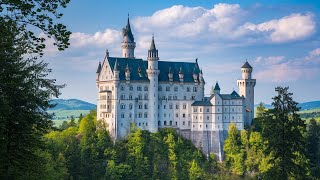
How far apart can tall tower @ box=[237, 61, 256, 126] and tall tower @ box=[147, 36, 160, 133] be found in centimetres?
2147

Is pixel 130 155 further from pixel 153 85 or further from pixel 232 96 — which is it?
pixel 232 96

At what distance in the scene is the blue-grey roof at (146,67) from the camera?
374 ft

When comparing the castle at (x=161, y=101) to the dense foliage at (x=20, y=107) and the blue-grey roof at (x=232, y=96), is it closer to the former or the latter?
the blue-grey roof at (x=232, y=96)

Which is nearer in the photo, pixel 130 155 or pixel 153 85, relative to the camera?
pixel 130 155

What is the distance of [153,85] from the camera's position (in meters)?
115

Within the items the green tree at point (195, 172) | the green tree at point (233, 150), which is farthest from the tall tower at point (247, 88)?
the green tree at point (195, 172)

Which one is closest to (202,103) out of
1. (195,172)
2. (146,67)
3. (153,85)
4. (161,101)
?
(161,101)

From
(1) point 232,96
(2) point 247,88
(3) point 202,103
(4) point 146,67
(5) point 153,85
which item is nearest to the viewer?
(5) point 153,85

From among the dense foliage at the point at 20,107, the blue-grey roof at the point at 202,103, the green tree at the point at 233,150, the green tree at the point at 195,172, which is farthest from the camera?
the blue-grey roof at the point at 202,103

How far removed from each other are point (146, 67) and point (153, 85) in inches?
186

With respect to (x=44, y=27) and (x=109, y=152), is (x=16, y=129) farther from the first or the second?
(x=109, y=152)

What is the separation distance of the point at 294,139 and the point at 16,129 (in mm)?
20889

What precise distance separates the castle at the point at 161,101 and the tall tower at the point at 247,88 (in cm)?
87

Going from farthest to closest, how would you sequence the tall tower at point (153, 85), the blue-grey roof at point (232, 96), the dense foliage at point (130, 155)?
the blue-grey roof at point (232, 96) → the tall tower at point (153, 85) → the dense foliage at point (130, 155)
